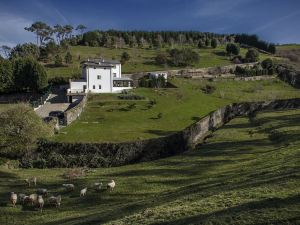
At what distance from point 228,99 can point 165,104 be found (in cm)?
1979

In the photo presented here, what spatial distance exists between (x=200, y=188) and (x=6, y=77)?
93.4m

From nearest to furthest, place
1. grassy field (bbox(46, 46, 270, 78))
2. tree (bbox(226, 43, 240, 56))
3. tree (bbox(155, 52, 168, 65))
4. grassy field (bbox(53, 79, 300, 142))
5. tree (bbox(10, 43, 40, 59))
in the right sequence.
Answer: grassy field (bbox(53, 79, 300, 142)) < grassy field (bbox(46, 46, 270, 78)) < tree (bbox(155, 52, 168, 65)) < tree (bbox(10, 43, 40, 59)) < tree (bbox(226, 43, 240, 56))

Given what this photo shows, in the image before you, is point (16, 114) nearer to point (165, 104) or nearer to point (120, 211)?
point (120, 211)

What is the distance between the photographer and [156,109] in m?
96.2

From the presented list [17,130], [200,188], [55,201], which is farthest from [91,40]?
[200,188]

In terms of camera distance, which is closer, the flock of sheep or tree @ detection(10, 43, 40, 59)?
Answer: the flock of sheep

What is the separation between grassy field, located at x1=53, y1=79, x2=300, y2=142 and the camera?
2975 inches

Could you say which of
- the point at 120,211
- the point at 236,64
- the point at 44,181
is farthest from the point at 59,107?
the point at 236,64

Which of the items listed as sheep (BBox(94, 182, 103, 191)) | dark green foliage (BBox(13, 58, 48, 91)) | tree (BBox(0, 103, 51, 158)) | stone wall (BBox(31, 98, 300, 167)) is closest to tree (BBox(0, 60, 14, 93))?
dark green foliage (BBox(13, 58, 48, 91))

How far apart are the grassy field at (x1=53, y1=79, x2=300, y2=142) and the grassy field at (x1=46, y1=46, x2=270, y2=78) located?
2825 cm

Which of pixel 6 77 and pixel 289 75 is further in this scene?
pixel 289 75

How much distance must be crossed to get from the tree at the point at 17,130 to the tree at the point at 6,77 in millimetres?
57400

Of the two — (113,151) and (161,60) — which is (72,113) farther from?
(161,60)

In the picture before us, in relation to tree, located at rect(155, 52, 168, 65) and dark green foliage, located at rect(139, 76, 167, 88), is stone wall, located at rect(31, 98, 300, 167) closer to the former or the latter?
dark green foliage, located at rect(139, 76, 167, 88)
